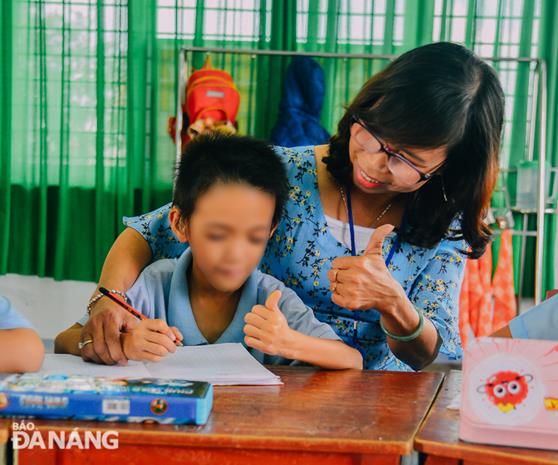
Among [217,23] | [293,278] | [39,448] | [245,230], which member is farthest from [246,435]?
[217,23]

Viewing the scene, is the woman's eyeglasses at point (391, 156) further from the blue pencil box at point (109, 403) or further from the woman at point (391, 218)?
the blue pencil box at point (109, 403)

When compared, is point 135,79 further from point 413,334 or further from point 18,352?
point 18,352

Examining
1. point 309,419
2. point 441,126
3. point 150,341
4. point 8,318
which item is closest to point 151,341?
point 150,341

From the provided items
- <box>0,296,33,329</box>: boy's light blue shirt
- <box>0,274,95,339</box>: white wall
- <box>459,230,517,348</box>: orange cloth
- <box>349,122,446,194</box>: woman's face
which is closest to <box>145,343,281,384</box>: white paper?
<box>0,296,33,329</box>: boy's light blue shirt

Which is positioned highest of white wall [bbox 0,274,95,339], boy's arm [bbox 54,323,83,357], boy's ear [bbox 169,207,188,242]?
boy's ear [bbox 169,207,188,242]

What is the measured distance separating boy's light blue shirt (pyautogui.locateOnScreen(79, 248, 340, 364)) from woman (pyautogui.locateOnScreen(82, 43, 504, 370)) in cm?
6

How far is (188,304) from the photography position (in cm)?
161

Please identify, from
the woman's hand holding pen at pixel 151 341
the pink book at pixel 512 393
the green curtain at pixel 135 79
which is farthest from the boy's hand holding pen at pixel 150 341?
the green curtain at pixel 135 79

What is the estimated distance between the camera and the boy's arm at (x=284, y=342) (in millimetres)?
1399

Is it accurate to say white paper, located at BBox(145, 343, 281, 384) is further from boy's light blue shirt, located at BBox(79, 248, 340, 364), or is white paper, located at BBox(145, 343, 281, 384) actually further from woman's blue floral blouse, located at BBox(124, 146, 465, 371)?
woman's blue floral blouse, located at BBox(124, 146, 465, 371)

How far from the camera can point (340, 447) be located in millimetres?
1036

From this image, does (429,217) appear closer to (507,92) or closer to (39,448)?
(39,448)

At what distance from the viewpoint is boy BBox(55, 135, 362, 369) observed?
1564 mm

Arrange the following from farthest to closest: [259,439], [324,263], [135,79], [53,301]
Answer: [53,301] → [135,79] → [324,263] → [259,439]
